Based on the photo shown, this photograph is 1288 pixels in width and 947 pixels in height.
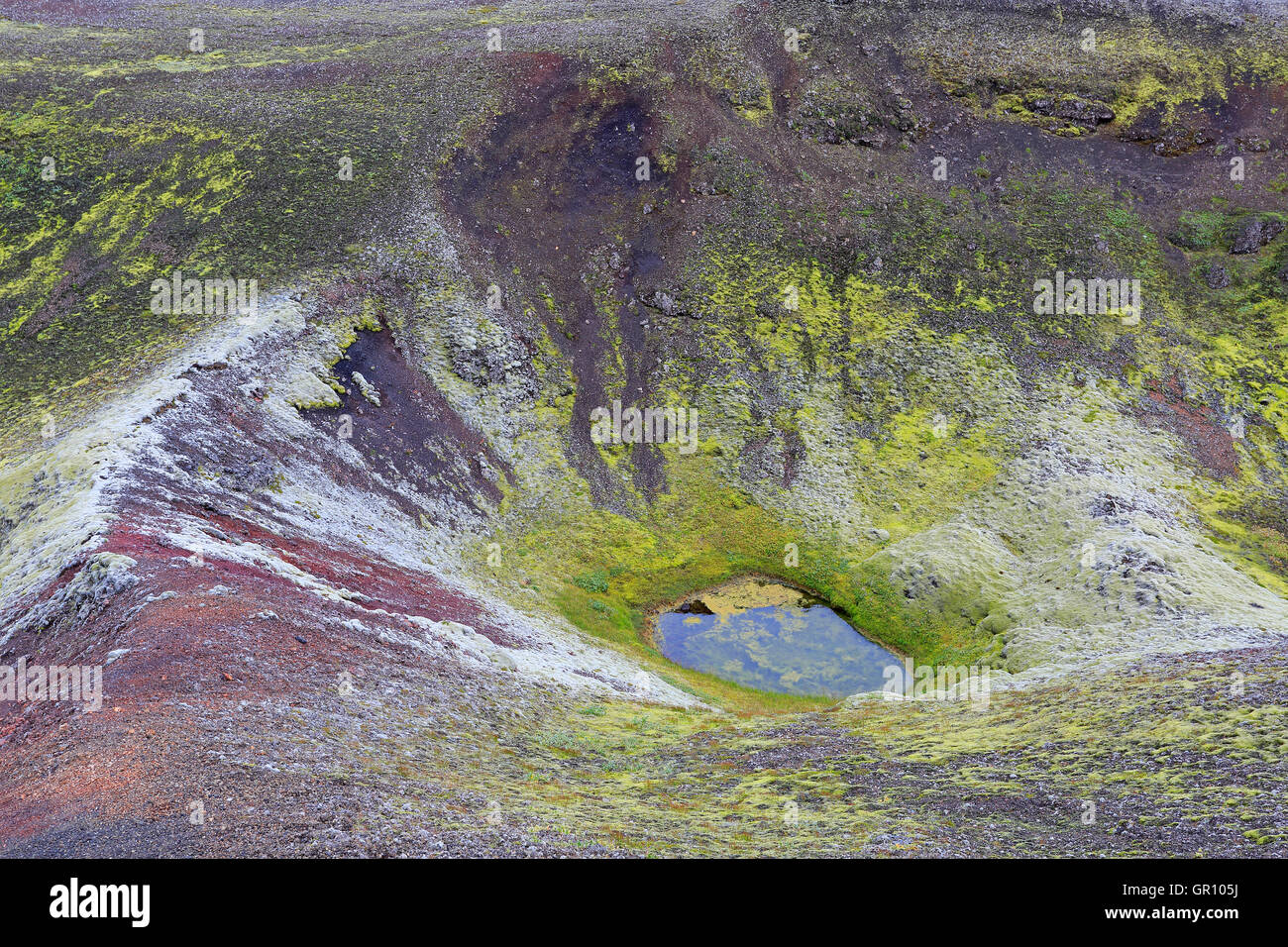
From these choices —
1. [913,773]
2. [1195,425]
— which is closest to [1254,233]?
[1195,425]

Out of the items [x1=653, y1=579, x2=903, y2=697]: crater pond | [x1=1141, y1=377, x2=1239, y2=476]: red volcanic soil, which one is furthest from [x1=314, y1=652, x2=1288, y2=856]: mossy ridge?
[x1=1141, y1=377, x2=1239, y2=476]: red volcanic soil

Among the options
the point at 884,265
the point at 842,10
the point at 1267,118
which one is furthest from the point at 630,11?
the point at 1267,118

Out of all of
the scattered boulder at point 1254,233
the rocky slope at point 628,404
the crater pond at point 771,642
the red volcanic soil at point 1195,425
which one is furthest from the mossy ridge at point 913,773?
the scattered boulder at point 1254,233

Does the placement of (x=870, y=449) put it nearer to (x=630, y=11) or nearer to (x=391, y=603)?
(x=391, y=603)

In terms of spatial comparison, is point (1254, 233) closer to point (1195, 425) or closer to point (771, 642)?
point (1195, 425)

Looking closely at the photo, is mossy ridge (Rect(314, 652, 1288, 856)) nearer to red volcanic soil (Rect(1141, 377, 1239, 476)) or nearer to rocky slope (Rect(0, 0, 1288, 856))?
rocky slope (Rect(0, 0, 1288, 856))
